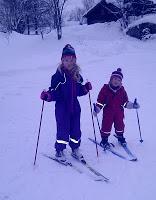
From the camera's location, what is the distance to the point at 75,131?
5.09 metres

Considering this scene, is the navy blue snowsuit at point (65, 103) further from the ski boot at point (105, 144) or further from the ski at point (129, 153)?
the ski at point (129, 153)

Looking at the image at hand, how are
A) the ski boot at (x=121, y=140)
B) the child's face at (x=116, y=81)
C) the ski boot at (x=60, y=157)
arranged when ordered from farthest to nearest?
the ski boot at (x=121, y=140) → the child's face at (x=116, y=81) → the ski boot at (x=60, y=157)

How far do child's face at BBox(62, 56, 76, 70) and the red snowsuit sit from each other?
2.56ft

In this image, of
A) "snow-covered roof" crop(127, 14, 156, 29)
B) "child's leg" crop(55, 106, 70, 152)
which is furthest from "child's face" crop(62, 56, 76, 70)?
"snow-covered roof" crop(127, 14, 156, 29)

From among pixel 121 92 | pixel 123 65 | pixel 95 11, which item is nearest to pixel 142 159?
pixel 121 92

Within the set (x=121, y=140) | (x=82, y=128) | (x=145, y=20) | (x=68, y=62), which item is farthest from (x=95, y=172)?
(x=145, y=20)

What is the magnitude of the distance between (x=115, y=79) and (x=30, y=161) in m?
1.91

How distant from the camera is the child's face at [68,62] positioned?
16.2 ft

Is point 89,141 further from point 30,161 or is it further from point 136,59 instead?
point 136,59

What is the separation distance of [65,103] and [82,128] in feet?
6.36

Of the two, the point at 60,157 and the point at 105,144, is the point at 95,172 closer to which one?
the point at 60,157

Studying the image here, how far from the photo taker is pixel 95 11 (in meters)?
30.5

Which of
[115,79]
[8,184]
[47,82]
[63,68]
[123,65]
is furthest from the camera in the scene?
[123,65]

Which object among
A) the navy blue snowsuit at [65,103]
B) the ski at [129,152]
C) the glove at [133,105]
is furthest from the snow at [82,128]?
the glove at [133,105]
